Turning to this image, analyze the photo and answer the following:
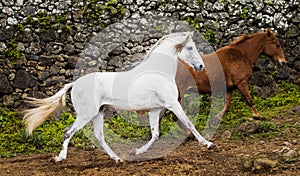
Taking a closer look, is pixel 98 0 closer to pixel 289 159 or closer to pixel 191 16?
pixel 191 16

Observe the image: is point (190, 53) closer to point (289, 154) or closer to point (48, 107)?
point (289, 154)

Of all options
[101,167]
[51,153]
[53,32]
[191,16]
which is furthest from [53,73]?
[101,167]

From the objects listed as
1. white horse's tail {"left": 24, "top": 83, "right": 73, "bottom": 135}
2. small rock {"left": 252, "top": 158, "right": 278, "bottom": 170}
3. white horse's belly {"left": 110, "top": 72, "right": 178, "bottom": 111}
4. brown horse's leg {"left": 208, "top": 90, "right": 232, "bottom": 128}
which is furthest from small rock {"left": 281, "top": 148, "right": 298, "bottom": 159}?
white horse's tail {"left": 24, "top": 83, "right": 73, "bottom": 135}

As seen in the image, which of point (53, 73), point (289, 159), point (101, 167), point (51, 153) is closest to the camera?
point (289, 159)

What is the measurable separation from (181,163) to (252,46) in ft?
10.5

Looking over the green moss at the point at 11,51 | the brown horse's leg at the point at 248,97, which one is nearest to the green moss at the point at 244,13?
the brown horse's leg at the point at 248,97

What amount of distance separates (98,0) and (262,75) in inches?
138

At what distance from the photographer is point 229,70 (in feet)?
25.9

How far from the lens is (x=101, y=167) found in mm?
5727

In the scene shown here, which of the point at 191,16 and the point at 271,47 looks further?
the point at 191,16

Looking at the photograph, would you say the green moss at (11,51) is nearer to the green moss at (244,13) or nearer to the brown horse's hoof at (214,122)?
the brown horse's hoof at (214,122)

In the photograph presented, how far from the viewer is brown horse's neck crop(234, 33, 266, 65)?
26.4ft

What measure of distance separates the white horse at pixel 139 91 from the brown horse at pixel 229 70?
171 cm

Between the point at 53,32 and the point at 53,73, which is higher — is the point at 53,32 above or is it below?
above
